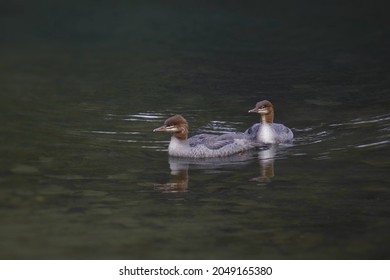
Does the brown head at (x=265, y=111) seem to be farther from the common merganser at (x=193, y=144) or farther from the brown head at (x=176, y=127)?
the brown head at (x=176, y=127)

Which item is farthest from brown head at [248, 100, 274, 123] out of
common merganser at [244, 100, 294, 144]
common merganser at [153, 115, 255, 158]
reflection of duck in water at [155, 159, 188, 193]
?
reflection of duck in water at [155, 159, 188, 193]

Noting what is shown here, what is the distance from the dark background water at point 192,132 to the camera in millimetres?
10438

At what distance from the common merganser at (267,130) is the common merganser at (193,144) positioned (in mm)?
A: 563

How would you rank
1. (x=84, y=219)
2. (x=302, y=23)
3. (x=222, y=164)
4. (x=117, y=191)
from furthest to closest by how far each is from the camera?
(x=302, y=23), (x=222, y=164), (x=117, y=191), (x=84, y=219)

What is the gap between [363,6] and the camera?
28.7m

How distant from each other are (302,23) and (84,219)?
16228mm

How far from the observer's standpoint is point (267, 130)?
1445 centimetres

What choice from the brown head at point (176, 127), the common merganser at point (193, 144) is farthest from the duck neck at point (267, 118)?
the brown head at point (176, 127)

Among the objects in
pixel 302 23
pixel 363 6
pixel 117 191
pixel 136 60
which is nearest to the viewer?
pixel 117 191

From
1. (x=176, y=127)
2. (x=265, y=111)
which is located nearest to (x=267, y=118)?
(x=265, y=111)

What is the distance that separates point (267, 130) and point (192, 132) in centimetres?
138

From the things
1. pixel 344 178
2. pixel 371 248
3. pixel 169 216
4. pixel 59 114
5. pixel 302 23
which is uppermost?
pixel 302 23

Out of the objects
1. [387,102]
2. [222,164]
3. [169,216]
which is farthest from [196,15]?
[169,216]

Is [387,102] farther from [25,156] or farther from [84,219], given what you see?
[84,219]
